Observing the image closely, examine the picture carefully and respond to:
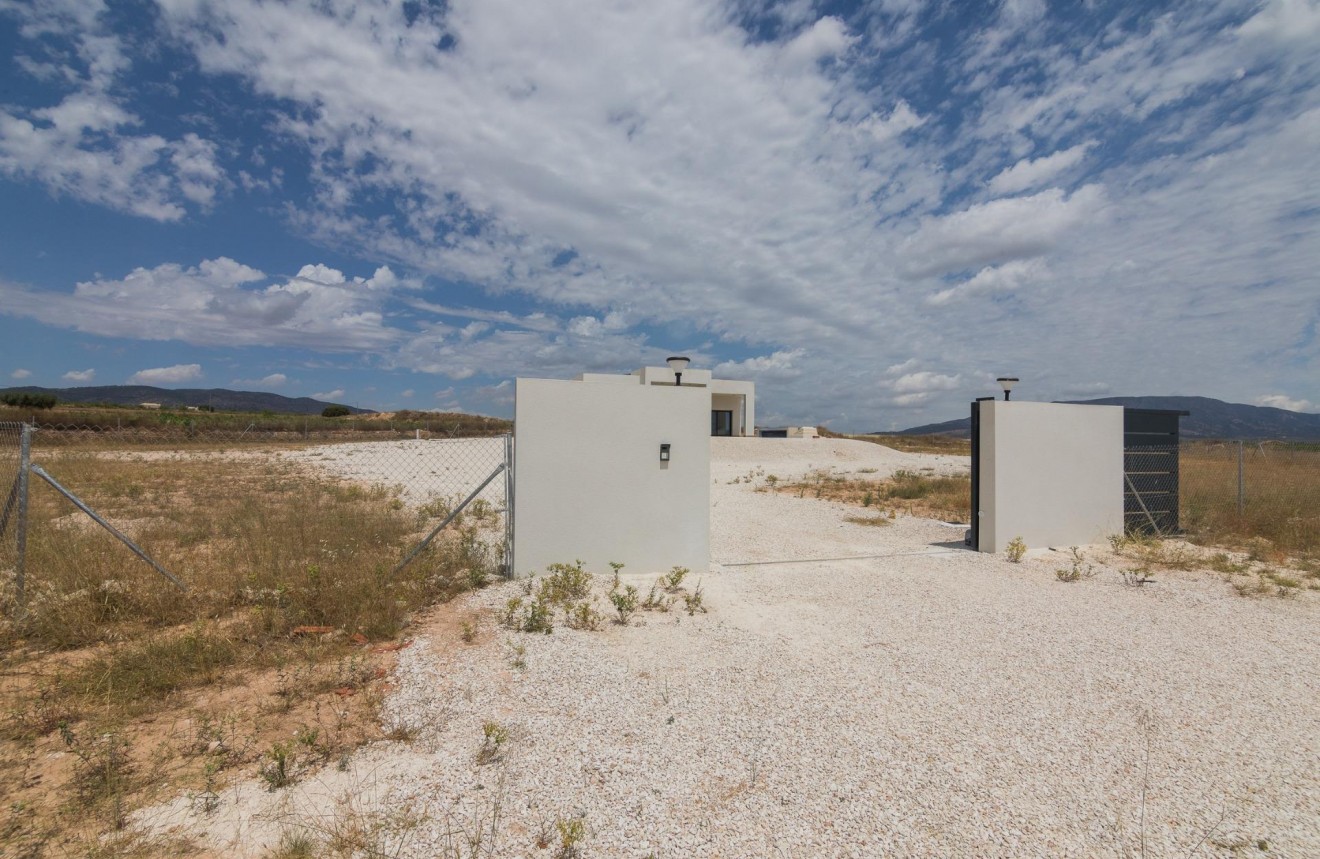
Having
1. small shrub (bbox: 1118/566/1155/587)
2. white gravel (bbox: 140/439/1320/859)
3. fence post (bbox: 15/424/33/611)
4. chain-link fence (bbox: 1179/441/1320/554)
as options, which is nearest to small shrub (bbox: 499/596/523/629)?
white gravel (bbox: 140/439/1320/859)

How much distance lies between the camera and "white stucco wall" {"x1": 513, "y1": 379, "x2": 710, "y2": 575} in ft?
22.9

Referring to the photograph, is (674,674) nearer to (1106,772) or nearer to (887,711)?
(887,711)

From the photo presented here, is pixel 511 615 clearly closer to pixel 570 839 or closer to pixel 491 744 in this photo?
pixel 491 744

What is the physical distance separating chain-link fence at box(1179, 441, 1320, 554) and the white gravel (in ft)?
14.3

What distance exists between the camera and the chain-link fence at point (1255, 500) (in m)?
9.79

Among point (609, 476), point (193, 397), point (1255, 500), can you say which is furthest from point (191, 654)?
point (193, 397)

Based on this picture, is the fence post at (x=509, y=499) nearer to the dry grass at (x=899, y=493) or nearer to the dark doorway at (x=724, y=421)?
the dry grass at (x=899, y=493)

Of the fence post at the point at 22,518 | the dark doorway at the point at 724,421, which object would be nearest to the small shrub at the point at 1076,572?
the fence post at the point at 22,518

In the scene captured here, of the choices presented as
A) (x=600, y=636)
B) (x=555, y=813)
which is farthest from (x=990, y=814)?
(x=600, y=636)

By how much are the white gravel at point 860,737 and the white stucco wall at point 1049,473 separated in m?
2.64

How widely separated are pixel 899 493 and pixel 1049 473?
23.2ft

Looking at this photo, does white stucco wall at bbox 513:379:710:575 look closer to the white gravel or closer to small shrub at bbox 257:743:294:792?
the white gravel

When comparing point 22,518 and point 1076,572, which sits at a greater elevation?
A: point 22,518

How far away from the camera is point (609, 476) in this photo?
285 inches
